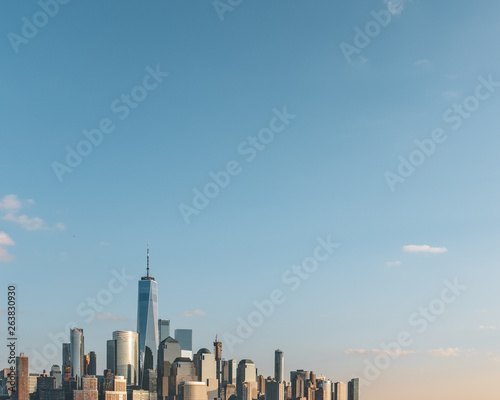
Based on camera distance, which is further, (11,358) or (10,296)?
(11,358)

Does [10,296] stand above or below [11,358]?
above
